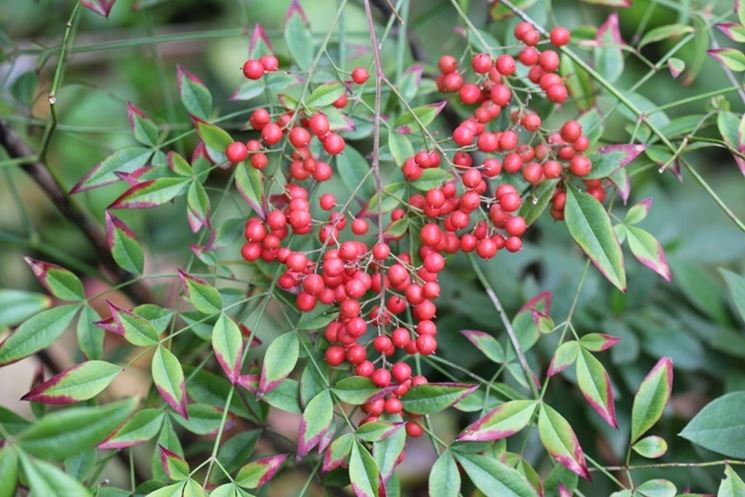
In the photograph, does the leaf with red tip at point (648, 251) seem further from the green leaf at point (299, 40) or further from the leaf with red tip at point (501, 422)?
the green leaf at point (299, 40)

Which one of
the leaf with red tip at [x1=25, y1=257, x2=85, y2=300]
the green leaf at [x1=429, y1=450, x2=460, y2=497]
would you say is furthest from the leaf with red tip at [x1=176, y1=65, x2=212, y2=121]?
the green leaf at [x1=429, y1=450, x2=460, y2=497]

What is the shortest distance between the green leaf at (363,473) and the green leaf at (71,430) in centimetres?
22

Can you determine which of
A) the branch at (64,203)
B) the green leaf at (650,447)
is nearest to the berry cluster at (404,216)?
the green leaf at (650,447)

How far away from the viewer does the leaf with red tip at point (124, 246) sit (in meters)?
0.82

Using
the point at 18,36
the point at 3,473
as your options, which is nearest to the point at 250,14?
the point at 18,36

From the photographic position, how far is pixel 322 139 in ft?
2.53

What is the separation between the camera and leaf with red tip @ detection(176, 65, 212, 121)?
871 mm

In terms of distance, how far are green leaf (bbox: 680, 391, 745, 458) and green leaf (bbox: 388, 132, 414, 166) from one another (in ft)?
1.20

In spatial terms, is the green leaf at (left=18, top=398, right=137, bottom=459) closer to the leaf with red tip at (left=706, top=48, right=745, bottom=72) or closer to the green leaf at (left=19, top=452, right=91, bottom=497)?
the green leaf at (left=19, top=452, right=91, bottom=497)

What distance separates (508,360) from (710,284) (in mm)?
544

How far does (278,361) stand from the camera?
0.76 m

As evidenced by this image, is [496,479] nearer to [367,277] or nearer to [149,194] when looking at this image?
[367,277]

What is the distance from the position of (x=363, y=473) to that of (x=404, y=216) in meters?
0.24

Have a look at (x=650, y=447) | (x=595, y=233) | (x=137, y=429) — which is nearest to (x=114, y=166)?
(x=137, y=429)
